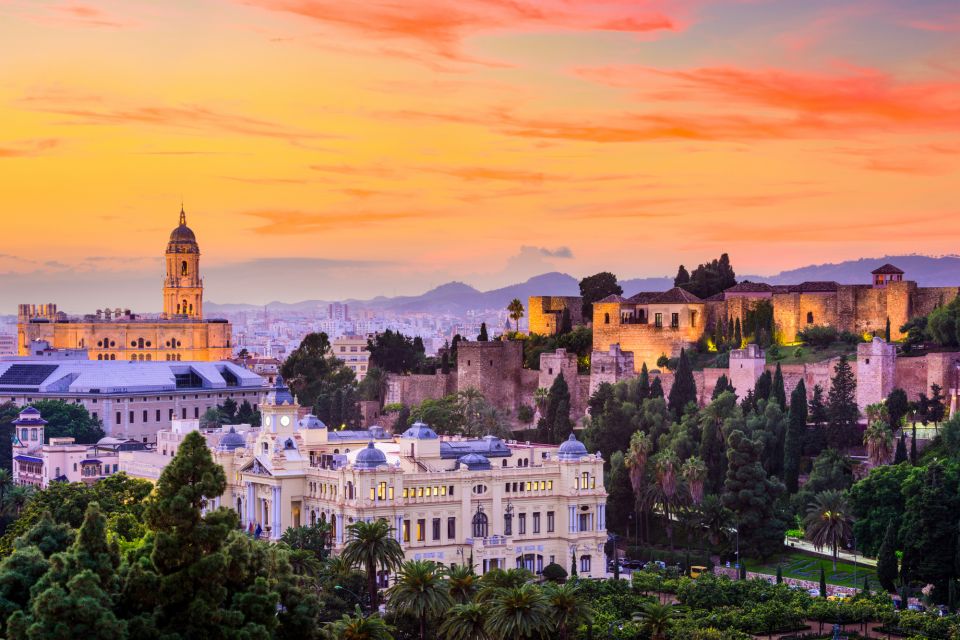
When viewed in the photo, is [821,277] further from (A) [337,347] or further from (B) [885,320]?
(B) [885,320]

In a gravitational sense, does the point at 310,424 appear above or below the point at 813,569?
above

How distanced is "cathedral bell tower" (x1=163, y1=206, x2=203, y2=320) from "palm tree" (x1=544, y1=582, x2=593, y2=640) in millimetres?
117056

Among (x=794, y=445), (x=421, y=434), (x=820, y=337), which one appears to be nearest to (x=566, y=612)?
(x=421, y=434)

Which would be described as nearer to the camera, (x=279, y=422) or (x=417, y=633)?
(x=417, y=633)

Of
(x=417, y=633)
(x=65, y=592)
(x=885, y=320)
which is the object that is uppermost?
(x=885, y=320)

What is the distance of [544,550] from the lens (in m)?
62.5

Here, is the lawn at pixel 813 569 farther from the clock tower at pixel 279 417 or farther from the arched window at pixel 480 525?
the clock tower at pixel 279 417

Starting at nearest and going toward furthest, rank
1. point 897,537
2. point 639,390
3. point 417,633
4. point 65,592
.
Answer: point 65,592, point 417,633, point 897,537, point 639,390

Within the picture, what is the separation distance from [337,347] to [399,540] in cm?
12314

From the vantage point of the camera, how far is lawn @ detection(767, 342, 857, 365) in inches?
3051

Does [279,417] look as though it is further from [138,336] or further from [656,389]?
→ [138,336]

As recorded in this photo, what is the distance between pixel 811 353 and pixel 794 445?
13.0 meters

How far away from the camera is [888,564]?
176 ft

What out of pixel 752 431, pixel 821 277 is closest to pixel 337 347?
pixel 821 277
